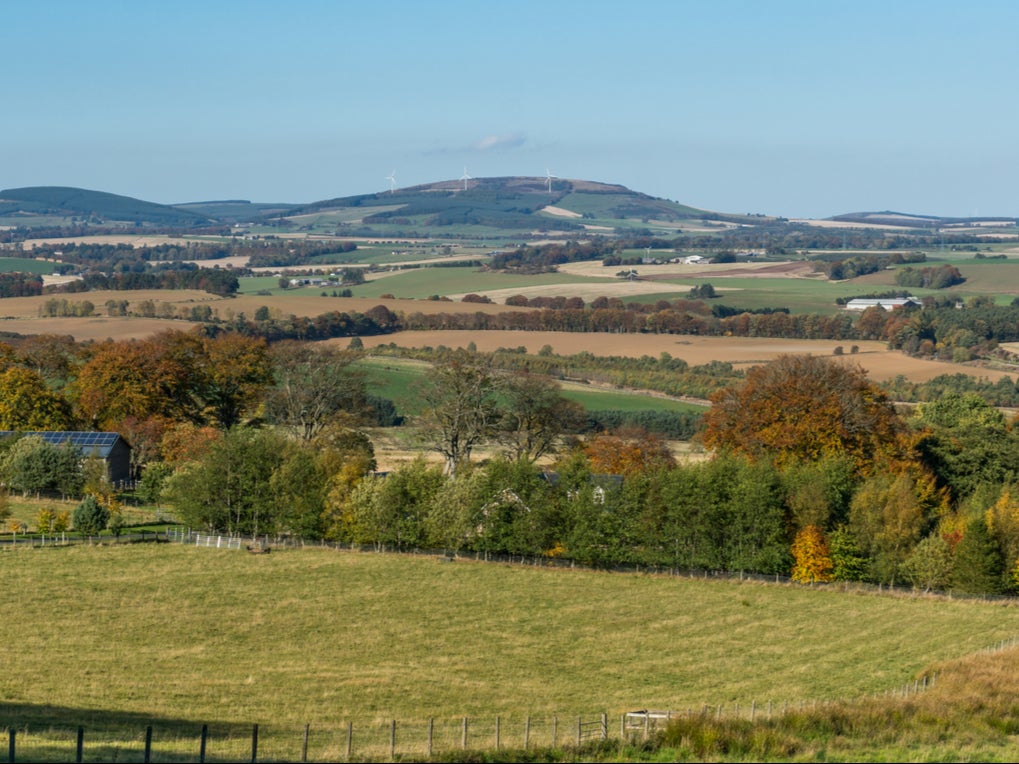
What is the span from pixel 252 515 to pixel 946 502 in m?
31.3

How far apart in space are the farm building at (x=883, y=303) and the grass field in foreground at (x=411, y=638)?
120 metres

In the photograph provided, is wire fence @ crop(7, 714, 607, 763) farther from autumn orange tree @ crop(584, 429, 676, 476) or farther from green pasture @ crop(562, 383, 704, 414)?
green pasture @ crop(562, 383, 704, 414)

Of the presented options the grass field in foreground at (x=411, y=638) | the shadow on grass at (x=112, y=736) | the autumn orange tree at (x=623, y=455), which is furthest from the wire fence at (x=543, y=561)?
the shadow on grass at (x=112, y=736)

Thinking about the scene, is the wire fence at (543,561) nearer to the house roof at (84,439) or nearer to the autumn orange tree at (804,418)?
the autumn orange tree at (804,418)

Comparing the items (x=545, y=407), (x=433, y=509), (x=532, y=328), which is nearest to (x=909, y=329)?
(x=532, y=328)

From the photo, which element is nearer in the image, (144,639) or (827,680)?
(827,680)

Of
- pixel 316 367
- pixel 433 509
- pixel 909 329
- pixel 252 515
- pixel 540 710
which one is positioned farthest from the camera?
pixel 909 329

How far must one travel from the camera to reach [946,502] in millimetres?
63062

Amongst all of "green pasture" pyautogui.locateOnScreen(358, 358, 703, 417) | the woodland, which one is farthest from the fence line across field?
"green pasture" pyautogui.locateOnScreen(358, 358, 703, 417)

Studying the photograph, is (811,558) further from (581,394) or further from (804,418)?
(581,394)

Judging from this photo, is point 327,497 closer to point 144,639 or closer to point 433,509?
point 433,509

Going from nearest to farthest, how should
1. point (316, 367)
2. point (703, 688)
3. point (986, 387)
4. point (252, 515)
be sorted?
point (703, 688)
point (252, 515)
point (316, 367)
point (986, 387)

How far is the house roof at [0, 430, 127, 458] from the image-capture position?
237ft

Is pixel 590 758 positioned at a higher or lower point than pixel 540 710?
higher
